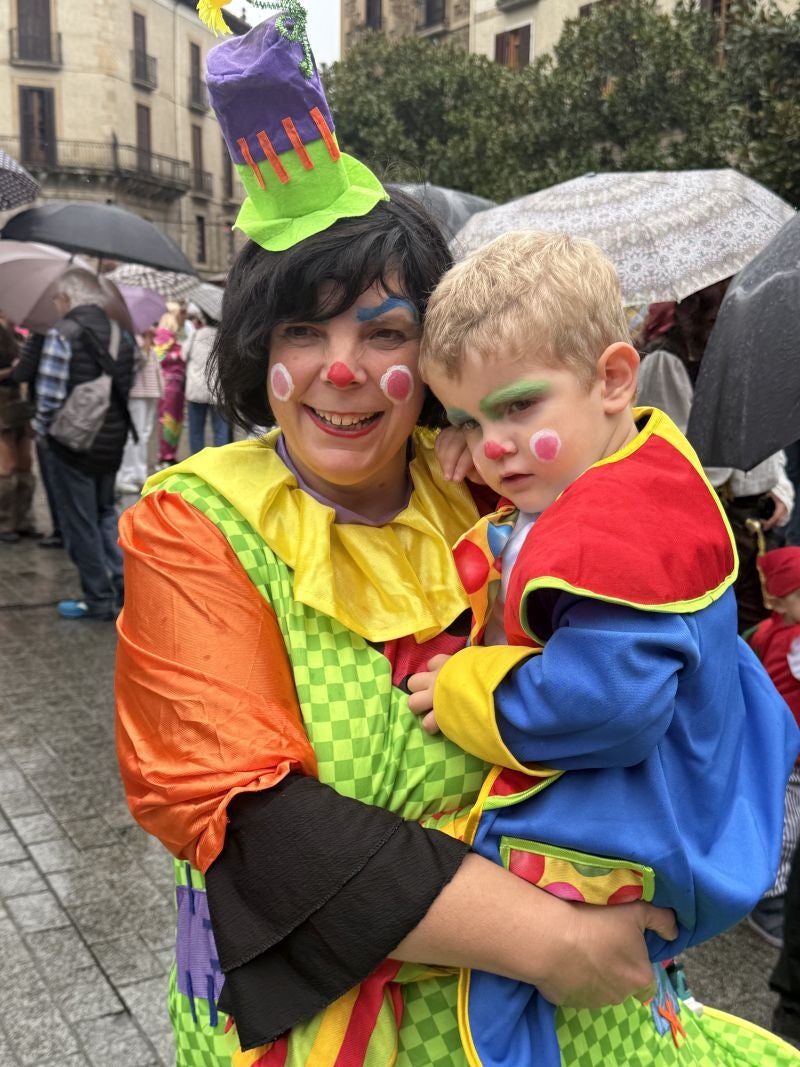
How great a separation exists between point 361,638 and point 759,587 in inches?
129

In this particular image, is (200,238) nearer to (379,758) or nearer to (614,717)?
(379,758)

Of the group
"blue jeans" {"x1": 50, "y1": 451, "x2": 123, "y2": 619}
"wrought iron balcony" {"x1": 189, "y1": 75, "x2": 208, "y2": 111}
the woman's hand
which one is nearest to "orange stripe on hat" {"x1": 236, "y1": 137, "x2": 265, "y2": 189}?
the woman's hand

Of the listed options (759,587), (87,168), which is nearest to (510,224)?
(759,587)

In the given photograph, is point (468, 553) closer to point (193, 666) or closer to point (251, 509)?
point (251, 509)

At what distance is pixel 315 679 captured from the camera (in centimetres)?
141

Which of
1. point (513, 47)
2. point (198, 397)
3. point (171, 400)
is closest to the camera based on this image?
point (198, 397)

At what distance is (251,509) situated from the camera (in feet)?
4.85

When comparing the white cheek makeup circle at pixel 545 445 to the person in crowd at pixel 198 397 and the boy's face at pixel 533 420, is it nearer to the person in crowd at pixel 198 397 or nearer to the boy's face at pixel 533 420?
the boy's face at pixel 533 420

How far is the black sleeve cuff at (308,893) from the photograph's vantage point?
4.14 ft

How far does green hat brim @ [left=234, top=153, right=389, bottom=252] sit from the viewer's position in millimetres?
1515

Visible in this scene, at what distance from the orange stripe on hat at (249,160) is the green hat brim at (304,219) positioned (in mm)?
33

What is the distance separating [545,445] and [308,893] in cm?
65

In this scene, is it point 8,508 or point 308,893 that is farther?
point 8,508

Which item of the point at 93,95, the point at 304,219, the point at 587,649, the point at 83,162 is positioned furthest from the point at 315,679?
the point at 93,95
